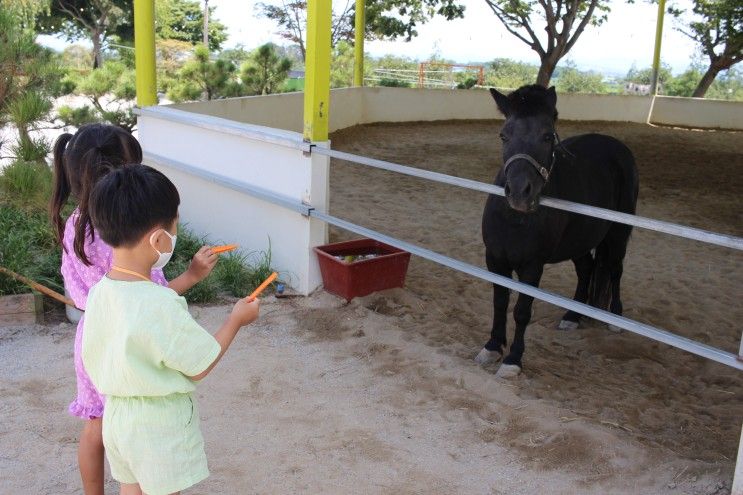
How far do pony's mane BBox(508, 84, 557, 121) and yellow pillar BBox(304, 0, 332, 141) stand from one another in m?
1.46

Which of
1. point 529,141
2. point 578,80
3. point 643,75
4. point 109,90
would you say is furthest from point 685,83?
point 529,141

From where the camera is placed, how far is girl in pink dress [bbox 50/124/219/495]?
6.93ft

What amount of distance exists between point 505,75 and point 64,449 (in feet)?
114

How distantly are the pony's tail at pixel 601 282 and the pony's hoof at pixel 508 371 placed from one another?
3.72ft

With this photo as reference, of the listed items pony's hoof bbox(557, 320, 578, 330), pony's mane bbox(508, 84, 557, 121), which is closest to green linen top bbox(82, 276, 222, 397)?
pony's mane bbox(508, 84, 557, 121)

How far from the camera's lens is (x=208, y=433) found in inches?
119

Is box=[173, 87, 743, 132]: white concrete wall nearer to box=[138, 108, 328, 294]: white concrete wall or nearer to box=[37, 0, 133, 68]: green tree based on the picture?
box=[138, 108, 328, 294]: white concrete wall

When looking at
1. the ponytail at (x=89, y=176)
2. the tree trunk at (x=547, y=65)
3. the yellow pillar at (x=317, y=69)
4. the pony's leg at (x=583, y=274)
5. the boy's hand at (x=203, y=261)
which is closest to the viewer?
the boy's hand at (x=203, y=261)

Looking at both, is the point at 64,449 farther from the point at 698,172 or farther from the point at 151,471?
the point at 698,172

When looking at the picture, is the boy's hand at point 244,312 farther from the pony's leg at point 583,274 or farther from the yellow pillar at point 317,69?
the pony's leg at point 583,274

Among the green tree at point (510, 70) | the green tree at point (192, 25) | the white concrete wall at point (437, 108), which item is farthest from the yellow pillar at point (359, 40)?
the green tree at point (192, 25)

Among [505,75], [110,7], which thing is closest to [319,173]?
[110,7]

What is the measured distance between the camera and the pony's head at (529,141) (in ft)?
10.2

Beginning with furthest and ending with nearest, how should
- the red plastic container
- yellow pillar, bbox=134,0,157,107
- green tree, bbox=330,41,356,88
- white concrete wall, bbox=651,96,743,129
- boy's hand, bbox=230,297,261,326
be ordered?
green tree, bbox=330,41,356,88
white concrete wall, bbox=651,96,743,129
yellow pillar, bbox=134,0,157,107
the red plastic container
boy's hand, bbox=230,297,261,326
